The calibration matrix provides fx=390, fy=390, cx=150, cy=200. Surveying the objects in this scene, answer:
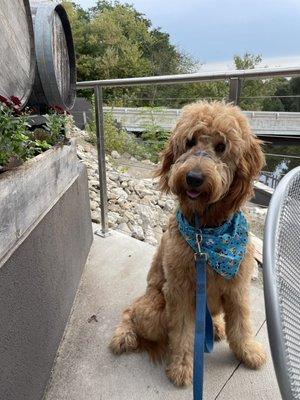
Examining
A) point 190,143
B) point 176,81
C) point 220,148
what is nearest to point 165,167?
point 190,143

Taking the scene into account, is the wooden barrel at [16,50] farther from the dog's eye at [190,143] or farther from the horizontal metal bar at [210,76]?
the dog's eye at [190,143]

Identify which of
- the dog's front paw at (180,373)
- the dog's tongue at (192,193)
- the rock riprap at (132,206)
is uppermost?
the dog's tongue at (192,193)

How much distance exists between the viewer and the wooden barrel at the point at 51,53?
8.88ft

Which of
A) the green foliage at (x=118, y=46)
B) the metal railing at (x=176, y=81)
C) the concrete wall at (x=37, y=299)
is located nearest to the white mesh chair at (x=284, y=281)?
the concrete wall at (x=37, y=299)

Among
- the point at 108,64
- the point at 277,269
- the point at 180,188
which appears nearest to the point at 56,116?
the point at 180,188

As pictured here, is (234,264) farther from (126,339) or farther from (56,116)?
(56,116)

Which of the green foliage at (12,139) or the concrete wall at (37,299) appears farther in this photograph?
the green foliage at (12,139)

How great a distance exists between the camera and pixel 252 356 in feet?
7.08

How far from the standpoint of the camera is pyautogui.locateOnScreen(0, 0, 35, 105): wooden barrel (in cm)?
228

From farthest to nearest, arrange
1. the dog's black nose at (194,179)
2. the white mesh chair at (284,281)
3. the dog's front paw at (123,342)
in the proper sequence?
the dog's front paw at (123,342), the dog's black nose at (194,179), the white mesh chair at (284,281)

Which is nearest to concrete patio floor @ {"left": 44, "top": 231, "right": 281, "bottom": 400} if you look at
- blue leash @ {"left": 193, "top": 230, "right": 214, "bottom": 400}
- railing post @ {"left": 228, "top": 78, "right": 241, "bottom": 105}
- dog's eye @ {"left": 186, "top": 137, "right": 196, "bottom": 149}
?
blue leash @ {"left": 193, "top": 230, "right": 214, "bottom": 400}

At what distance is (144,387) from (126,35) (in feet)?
133

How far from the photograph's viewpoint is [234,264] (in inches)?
74.2

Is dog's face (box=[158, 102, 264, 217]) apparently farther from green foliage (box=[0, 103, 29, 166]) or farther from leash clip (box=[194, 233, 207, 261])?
green foliage (box=[0, 103, 29, 166])
